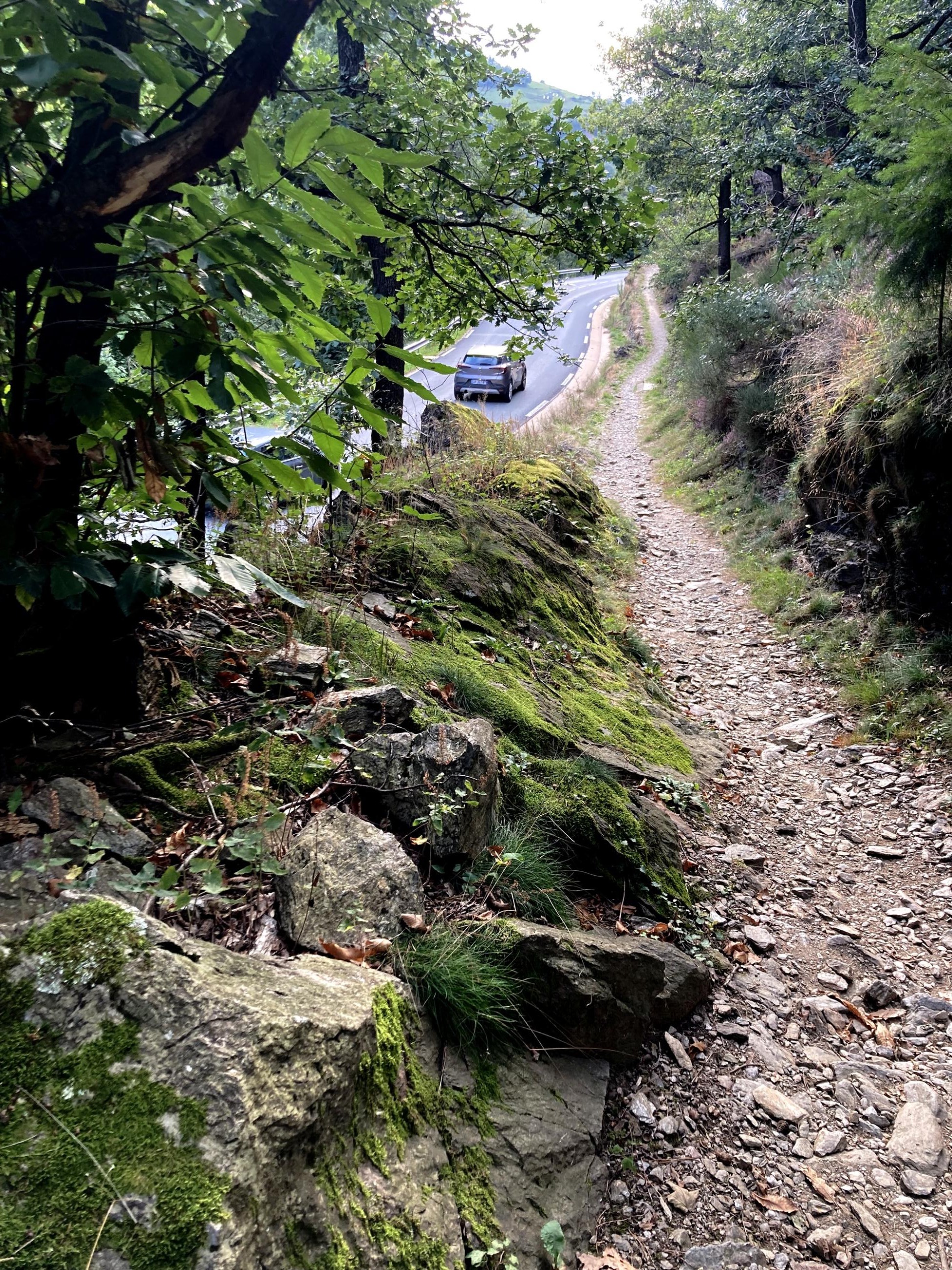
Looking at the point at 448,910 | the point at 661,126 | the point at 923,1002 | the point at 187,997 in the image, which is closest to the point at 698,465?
the point at 661,126

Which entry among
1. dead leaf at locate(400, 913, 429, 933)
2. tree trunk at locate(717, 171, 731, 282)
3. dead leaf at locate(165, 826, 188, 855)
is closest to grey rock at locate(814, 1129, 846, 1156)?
dead leaf at locate(400, 913, 429, 933)

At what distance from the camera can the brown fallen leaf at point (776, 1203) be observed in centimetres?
268

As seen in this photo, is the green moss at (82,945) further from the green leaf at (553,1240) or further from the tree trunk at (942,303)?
the tree trunk at (942,303)

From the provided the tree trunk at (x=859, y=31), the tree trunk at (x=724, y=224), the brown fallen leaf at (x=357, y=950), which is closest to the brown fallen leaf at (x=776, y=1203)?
the brown fallen leaf at (x=357, y=950)

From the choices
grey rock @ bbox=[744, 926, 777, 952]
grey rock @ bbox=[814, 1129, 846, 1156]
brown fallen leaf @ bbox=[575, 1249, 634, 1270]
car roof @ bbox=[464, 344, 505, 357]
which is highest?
car roof @ bbox=[464, 344, 505, 357]

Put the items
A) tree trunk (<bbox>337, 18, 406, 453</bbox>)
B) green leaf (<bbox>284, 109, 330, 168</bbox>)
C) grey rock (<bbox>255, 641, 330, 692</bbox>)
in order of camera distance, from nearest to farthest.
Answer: green leaf (<bbox>284, 109, 330, 168</bbox>) < grey rock (<bbox>255, 641, 330, 692</bbox>) < tree trunk (<bbox>337, 18, 406, 453</bbox>)

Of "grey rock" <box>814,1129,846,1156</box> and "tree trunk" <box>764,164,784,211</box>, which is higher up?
"tree trunk" <box>764,164,784,211</box>

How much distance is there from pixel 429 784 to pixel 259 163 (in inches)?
88.5

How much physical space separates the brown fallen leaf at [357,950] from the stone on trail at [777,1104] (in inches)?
78.2

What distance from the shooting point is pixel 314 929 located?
2.29 meters

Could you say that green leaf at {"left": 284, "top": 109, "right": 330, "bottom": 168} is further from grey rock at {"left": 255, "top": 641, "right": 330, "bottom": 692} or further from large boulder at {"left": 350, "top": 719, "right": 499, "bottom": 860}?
large boulder at {"left": 350, "top": 719, "right": 499, "bottom": 860}

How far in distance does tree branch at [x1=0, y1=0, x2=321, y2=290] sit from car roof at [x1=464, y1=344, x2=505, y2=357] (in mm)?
20870

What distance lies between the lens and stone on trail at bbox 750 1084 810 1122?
3.07 meters

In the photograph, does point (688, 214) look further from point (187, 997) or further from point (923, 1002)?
point (187, 997)
